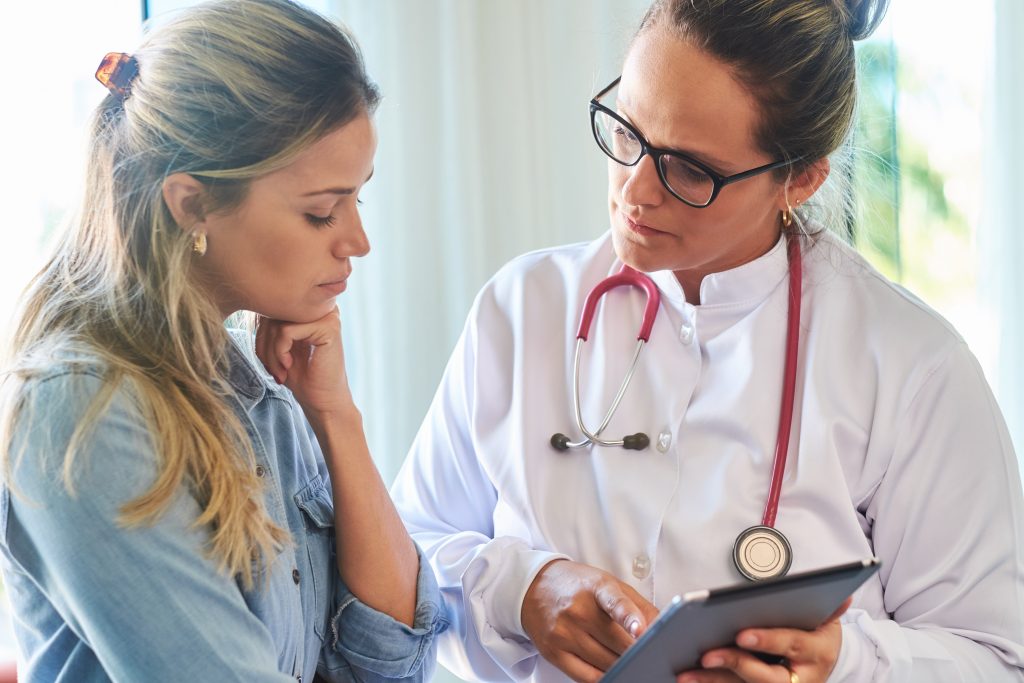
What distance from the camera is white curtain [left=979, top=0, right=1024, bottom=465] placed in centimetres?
249

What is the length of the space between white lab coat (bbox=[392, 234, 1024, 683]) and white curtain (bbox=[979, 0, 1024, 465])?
1.06 metres

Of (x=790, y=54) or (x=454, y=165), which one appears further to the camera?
(x=454, y=165)

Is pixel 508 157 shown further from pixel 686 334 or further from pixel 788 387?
pixel 788 387

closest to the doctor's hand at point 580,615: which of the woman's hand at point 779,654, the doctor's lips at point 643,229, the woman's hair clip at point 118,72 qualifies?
the woman's hand at point 779,654

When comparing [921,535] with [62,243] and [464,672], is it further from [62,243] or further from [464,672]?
[62,243]

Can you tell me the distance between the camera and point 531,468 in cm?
164

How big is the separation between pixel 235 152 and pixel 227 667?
0.56 m

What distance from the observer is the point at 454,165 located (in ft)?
7.81

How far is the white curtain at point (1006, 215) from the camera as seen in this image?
Answer: 8.18 feet

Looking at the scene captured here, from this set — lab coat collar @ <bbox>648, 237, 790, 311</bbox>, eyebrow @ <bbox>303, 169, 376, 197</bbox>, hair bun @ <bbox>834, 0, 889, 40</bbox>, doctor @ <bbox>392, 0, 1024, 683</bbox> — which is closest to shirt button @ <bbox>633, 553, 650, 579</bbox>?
doctor @ <bbox>392, 0, 1024, 683</bbox>

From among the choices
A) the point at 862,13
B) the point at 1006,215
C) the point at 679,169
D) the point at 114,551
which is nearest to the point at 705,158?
the point at 679,169

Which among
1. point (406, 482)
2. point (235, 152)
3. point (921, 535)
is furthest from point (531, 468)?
point (235, 152)

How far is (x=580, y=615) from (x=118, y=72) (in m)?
0.89

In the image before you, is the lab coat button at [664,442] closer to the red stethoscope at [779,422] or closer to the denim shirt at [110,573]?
the red stethoscope at [779,422]
